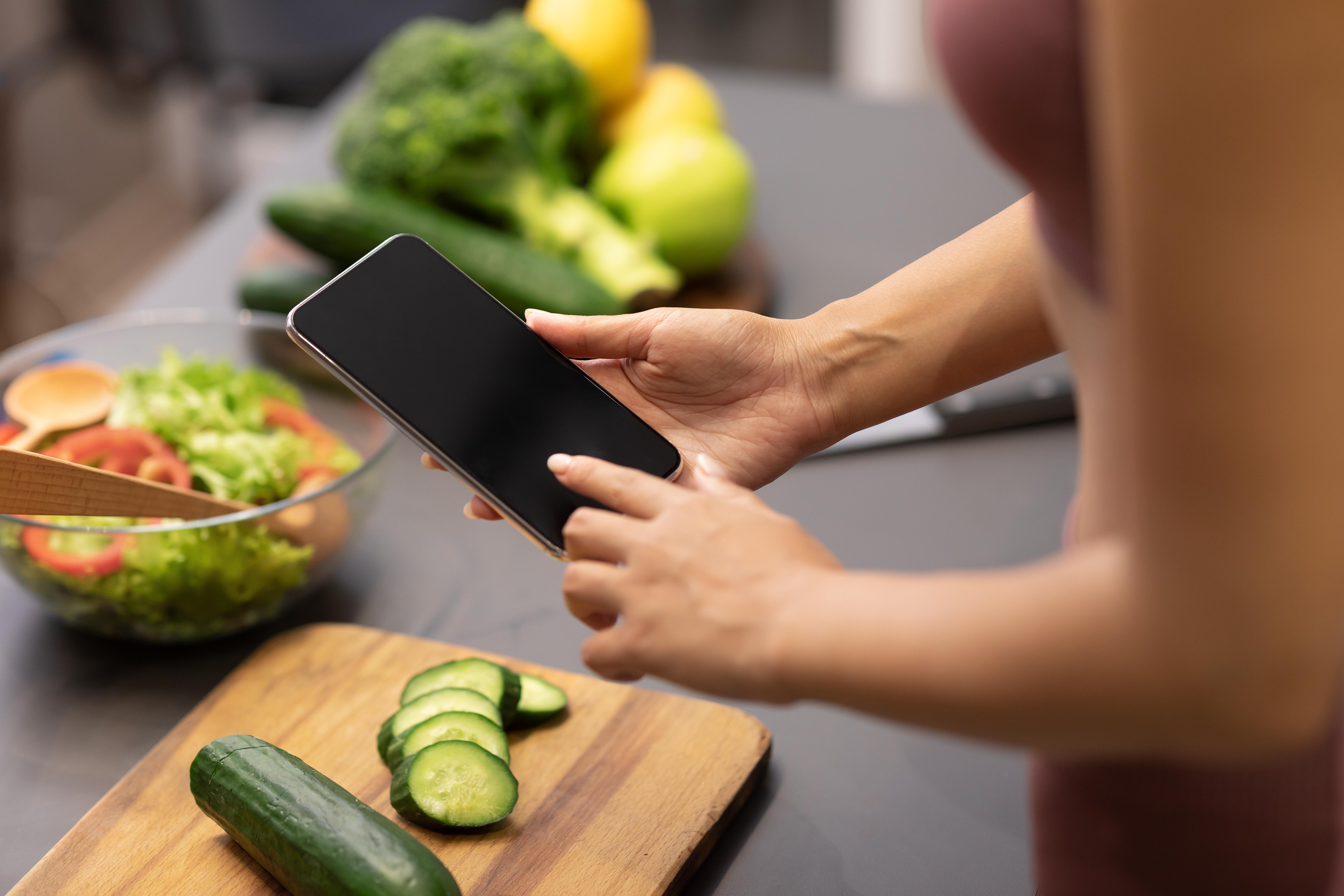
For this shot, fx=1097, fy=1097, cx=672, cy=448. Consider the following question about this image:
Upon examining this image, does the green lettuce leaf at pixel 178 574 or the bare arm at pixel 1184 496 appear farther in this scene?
the green lettuce leaf at pixel 178 574

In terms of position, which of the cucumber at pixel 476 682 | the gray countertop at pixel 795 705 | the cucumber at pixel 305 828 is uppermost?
the cucumber at pixel 305 828

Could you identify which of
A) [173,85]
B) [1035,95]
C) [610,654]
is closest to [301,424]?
[610,654]

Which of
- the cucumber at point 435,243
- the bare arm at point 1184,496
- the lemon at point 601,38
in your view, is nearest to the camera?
the bare arm at point 1184,496

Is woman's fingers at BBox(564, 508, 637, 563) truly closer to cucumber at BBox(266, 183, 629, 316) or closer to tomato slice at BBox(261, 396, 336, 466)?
tomato slice at BBox(261, 396, 336, 466)

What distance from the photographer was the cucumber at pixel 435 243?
59.9 inches

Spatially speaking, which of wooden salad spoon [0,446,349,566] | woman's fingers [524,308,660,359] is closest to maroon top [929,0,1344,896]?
woman's fingers [524,308,660,359]

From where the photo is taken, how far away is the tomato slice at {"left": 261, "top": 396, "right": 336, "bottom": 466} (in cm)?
124

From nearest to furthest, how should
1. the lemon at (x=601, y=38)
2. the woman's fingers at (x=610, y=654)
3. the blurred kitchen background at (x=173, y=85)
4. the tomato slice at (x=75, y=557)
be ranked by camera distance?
the woman's fingers at (x=610, y=654), the tomato slice at (x=75, y=557), the lemon at (x=601, y=38), the blurred kitchen background at (x=173, y=85)

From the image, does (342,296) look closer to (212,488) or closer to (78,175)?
(212,488)

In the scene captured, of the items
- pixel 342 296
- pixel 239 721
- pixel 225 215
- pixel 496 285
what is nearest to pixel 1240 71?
pixel 342 296

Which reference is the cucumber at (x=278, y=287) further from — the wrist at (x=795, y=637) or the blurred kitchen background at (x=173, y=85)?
the blurred kitchen background at (x=173, y=85)

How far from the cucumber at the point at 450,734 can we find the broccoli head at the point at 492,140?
2.54 ft

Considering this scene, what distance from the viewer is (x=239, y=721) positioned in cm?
102

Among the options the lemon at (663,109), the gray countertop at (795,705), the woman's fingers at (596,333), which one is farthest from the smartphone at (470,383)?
the lemon at (663,109)
